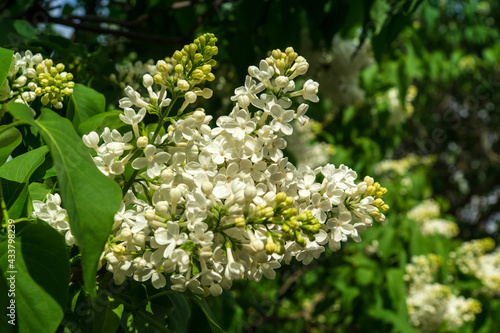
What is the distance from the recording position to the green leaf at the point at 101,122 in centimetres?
112

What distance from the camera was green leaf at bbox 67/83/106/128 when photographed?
1.26 m

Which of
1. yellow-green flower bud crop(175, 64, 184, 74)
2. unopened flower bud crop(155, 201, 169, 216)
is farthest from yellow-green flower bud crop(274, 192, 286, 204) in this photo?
yellow-green flower bud crop(175, 64, 184, 74)

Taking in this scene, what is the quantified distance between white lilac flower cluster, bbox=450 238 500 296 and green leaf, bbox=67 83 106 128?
3.27 metres

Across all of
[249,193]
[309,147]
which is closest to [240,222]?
[249,193]

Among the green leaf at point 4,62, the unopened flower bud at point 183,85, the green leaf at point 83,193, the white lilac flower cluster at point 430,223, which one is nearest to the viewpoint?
the green leaf at point 83,193

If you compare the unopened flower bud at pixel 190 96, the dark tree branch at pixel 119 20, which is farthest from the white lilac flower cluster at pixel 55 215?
the dark tree branch at pixel 119 20

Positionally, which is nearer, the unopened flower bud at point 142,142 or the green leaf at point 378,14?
the unopened flower bud at point 142,142

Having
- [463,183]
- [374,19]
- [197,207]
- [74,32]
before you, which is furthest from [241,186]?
[463,183]

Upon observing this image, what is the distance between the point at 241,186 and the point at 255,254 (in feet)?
0.38

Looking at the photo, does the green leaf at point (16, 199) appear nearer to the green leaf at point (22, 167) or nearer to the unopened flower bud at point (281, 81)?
the green leaf at point (22, 167)

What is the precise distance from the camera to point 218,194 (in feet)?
2.81

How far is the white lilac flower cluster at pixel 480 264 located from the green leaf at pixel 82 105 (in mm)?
3274

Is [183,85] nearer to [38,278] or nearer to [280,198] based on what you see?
[280,198]

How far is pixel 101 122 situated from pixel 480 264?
12.0 ft
